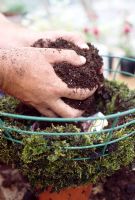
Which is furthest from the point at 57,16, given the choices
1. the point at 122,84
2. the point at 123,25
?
the point at 122,84

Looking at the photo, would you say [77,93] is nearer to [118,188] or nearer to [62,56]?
[62,56]

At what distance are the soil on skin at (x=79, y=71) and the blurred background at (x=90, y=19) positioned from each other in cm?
91

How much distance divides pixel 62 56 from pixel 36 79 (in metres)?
0.10

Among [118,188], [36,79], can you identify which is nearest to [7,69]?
[36,79]

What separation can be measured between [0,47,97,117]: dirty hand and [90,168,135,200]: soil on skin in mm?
318

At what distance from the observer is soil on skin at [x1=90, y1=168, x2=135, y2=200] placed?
3.83ft

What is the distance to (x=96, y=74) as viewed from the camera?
3.42 feet

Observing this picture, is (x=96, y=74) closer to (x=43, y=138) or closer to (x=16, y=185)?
(x=43, y=138)

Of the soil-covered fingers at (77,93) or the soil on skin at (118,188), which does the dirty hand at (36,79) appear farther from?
the soil on skin at (118,188)

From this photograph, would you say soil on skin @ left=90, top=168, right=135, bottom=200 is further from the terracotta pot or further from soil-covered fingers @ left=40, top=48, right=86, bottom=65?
soil-covered fingers @ left=40, top=48, right=86, bottom=65

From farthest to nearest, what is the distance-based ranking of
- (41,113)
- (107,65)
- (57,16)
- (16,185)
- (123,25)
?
(57,16)
(123,25)
(107,65)
(16,185)
(41,113)

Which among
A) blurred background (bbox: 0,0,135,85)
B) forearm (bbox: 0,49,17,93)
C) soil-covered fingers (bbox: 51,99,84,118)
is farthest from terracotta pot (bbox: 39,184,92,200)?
blurred background (bbox: 0,0,135,85)

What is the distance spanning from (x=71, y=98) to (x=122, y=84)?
0.28 metres

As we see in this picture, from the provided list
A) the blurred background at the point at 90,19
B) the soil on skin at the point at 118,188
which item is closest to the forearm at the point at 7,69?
the soil on skin at the point at 118,188
